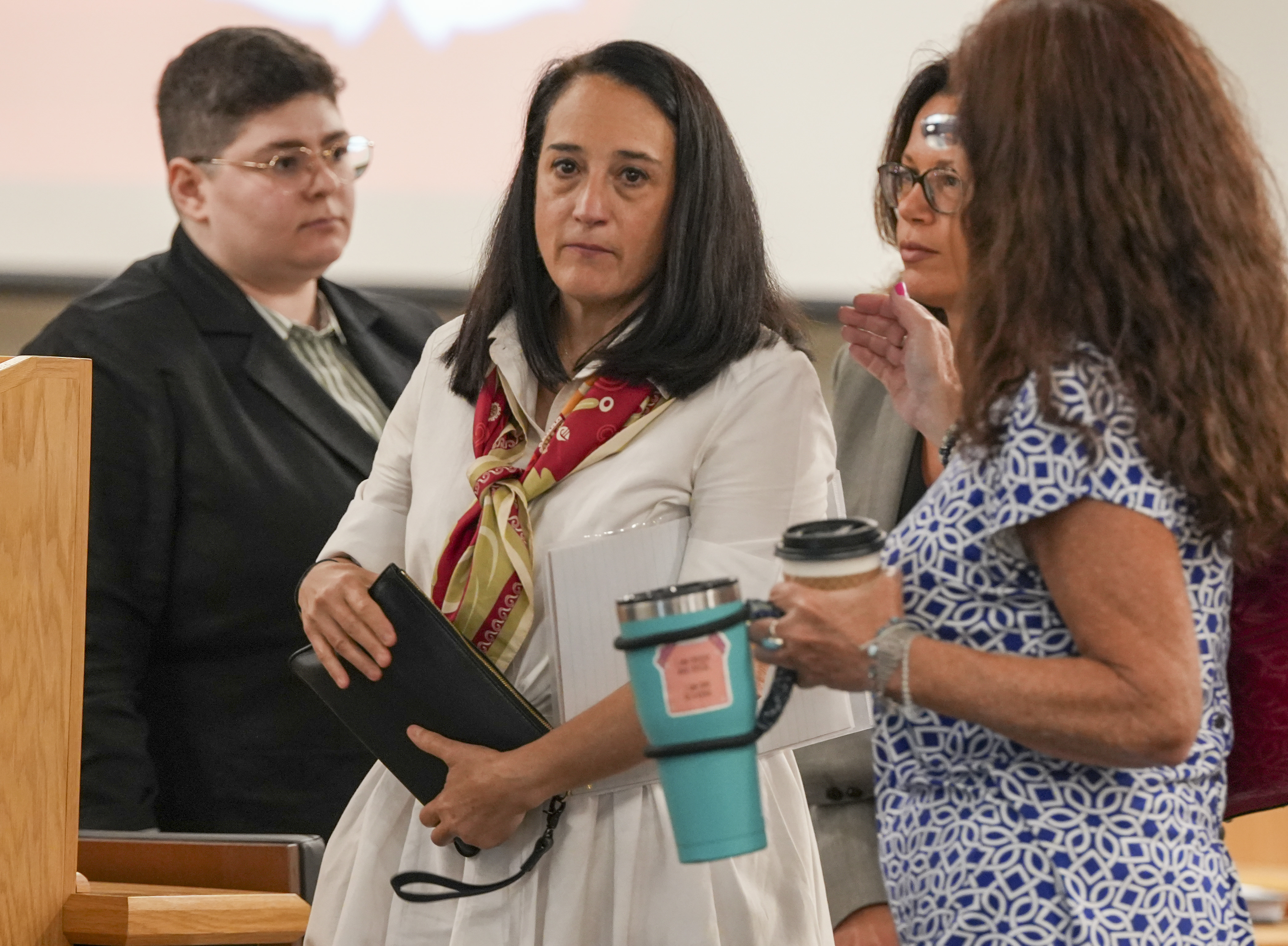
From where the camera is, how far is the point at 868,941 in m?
1.81

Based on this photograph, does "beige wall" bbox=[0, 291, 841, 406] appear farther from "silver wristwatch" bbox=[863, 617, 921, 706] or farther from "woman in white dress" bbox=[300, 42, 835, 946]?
"silver wristwatch" bbox=[863, 617, 921, 706]

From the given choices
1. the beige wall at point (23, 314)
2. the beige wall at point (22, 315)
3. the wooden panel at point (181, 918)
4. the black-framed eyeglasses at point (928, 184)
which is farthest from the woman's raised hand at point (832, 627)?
the beige wall at point (22, 315)

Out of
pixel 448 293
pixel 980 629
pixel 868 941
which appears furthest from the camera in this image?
pixel 448 293

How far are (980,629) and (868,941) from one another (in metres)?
0.75

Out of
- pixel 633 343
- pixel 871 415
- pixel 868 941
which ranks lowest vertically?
pixel 868 941

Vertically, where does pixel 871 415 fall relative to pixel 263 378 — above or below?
above

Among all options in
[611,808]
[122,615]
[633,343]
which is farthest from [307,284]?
[611,808]

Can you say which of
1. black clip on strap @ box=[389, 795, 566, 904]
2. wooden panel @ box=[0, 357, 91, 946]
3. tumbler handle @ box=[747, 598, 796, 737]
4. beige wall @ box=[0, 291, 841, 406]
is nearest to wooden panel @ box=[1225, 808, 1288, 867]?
beige wall @ box=[0, 291, 841, 406]

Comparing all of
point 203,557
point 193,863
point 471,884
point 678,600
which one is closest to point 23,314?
point 203,557

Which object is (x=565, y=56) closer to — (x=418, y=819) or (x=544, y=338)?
(x=544, y=338)

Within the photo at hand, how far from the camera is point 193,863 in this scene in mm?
1729

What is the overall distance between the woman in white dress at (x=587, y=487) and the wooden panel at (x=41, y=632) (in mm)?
289

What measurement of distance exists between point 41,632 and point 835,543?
810mm

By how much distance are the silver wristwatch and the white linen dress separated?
1.52 ft
